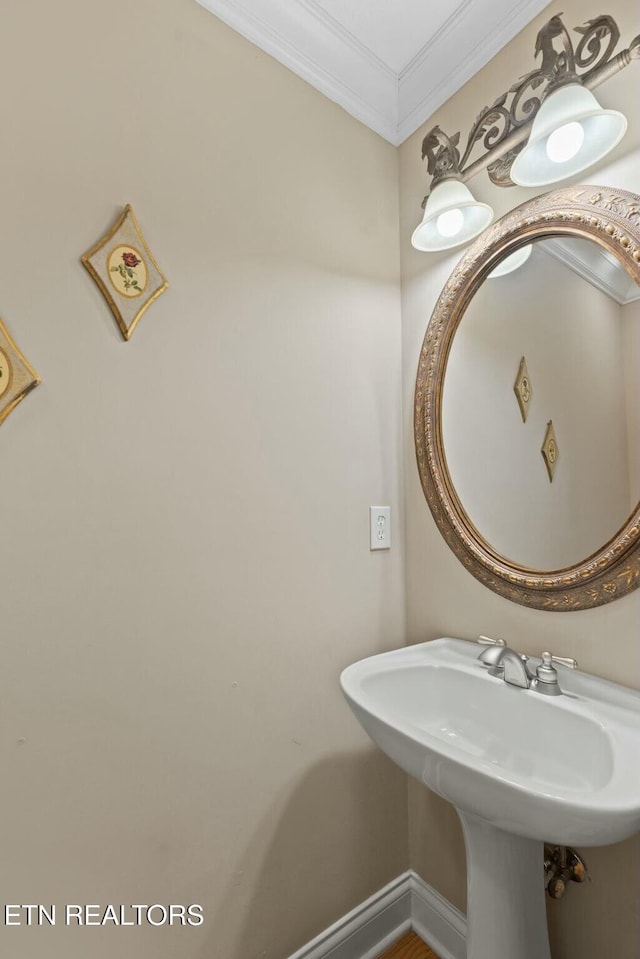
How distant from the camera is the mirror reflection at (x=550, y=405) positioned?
3.15 feet

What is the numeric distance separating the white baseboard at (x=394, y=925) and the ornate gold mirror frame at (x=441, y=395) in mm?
918

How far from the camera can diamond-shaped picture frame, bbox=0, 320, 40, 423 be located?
0.82 metres

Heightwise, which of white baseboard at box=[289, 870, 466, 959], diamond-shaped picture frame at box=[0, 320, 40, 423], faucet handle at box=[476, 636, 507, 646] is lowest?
white baseboard at box=[289, 870, 466, 959]

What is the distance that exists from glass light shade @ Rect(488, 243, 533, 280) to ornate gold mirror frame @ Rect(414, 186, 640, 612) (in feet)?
0.04

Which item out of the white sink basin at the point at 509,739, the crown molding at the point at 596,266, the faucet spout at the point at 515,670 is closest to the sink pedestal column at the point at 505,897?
the white sink basin at the point at 509,739

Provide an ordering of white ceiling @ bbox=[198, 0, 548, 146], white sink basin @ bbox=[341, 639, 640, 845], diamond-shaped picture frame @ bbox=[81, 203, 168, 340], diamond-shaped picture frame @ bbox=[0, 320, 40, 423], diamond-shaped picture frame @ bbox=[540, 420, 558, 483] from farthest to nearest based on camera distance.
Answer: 1. white ceiling @ bbox=[198, 0, 548, 146]
2. diamond-shaped picture frame @ bbox=[540, 420, 558, 483]
3. diamond-shaped picture frame @ bbox=[81, 203, 168, 340]
4. diamond-shaped picture frame @ bbox=[0, 320, 40, 423]
5. white sink basin @ bbox=[341, 639, 640, 845]

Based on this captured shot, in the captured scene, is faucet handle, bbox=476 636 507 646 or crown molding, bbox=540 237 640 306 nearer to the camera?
crown molding, bbox=540 237 640 306

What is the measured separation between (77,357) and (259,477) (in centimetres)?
47

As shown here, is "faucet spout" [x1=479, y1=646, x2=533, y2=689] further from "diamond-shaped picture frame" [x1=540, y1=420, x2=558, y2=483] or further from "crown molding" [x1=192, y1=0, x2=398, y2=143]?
"crown molding" [x1=192, y1=0, x2=398, y2=143]

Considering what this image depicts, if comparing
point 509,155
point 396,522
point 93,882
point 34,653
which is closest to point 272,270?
point 509,155

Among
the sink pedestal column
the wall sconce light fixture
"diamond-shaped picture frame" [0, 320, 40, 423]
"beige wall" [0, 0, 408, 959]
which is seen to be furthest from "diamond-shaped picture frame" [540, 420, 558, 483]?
"diamond-shaped picture frame" [0, 320, 40, 423]

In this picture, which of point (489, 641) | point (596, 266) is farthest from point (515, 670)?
point (596, 266)

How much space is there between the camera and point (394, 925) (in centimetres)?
128

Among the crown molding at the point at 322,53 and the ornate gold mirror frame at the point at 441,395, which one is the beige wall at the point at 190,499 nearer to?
the crown molding at the point at 322,53
